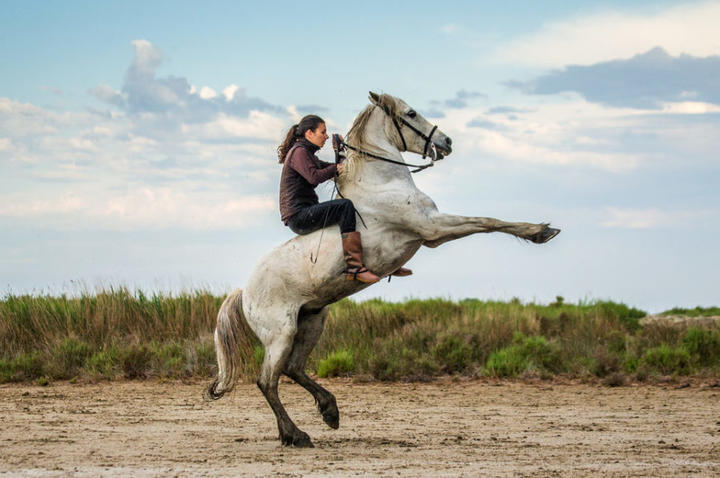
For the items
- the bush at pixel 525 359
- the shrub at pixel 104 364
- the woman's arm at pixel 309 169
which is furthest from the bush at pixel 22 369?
the woman's arm at pixel 309 169

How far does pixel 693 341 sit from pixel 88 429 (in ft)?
38.5

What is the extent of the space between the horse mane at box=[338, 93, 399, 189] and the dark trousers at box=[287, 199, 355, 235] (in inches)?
19.1

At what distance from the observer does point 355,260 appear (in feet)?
26.9

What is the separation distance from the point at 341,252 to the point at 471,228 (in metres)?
1.34

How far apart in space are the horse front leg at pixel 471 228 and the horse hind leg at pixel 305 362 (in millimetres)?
1791

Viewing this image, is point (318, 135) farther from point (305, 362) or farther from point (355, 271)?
point (305, 362)

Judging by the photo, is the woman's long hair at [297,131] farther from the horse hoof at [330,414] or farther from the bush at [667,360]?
the bush at [667,360]

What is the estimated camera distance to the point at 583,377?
48.6ft

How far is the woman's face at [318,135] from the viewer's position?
8750mm

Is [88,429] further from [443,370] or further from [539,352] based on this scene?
[539,352]

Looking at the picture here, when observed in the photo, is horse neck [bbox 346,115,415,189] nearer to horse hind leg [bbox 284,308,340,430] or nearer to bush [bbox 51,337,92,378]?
horse hind leg [bbox 284,308,340,430]

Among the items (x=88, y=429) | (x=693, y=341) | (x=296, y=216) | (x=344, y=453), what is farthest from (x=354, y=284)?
(x=693, y=341)

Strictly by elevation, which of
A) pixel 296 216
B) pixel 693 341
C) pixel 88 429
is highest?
pixel 296 216

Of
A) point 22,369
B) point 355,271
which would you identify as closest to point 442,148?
point 355,271
